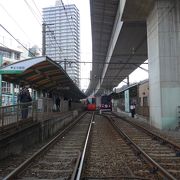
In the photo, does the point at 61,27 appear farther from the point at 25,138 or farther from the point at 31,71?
the point at 25,138

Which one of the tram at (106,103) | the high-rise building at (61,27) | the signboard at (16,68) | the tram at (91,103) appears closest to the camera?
the signboard at (16,68)

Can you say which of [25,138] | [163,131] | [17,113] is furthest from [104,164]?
[163,131]

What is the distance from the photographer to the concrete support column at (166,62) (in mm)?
20531

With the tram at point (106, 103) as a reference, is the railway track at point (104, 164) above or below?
below

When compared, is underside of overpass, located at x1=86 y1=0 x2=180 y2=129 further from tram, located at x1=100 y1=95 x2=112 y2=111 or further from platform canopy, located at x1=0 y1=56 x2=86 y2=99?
tram, located at x1=100 y1=95 x2=112 y2=111

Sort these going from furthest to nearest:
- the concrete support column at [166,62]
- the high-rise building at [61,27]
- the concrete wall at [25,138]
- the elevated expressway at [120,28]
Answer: the elevated expressway at [120,28] < the high-rise building at [61,27] < the concrete support column at [166,62] < the concrete wall at [25,138]

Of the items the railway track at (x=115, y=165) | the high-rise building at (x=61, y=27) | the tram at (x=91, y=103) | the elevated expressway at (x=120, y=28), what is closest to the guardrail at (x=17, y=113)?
the railway track at (x=115, y=165)

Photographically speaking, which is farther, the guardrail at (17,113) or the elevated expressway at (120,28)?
the elevated expressway at (120,28)

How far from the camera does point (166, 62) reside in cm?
2080

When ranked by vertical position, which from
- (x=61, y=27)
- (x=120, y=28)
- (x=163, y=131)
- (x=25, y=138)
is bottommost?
(x=163, y=131)

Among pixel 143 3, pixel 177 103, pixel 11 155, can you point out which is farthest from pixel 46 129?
pixel 143 3

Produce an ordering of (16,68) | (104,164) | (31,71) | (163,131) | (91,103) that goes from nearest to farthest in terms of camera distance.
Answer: (104,164) < (16,68) < (31,71) < (163,131) < (91,103)

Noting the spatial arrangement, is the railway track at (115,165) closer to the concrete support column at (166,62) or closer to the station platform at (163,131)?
the station platform at (163,131)

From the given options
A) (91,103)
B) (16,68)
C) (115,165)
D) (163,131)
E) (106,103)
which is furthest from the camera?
(91,103)
